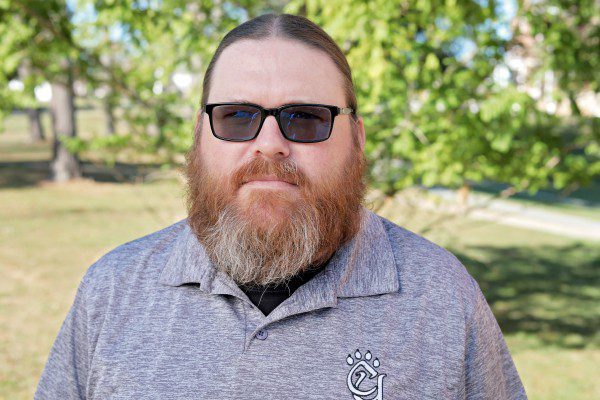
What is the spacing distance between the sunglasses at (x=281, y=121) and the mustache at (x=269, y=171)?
7cm

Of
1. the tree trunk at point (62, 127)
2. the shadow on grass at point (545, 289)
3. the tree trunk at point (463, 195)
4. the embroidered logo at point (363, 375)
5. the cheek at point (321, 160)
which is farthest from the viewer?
the tree trunk at point (62, 127)

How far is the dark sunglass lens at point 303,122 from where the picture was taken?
1.76m

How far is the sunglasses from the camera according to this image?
5.78 feet

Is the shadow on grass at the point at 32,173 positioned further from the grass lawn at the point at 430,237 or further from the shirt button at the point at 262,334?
the shirt button at the point at 262,334

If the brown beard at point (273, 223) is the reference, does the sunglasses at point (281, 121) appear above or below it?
above

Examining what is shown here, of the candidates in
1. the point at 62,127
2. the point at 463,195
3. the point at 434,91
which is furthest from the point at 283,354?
the point at 62,127

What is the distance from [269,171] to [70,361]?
72 centimetres

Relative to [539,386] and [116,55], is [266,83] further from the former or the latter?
[539,386]

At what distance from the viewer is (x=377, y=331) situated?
1.63m

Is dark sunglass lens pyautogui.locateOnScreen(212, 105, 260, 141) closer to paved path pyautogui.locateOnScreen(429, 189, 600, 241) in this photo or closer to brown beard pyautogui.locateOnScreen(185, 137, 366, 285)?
brown beard pyautogui.locateOnScreen(185, 137, 366, 285)

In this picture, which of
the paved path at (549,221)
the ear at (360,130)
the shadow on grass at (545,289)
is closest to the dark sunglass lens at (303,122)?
the ear at (360,130)

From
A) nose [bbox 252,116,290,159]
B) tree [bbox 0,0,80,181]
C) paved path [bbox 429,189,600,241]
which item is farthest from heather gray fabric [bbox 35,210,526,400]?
paved path [bbox 429,189,600,241]

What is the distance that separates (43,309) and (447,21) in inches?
238

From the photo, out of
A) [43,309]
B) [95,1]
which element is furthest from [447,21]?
[43,309]
